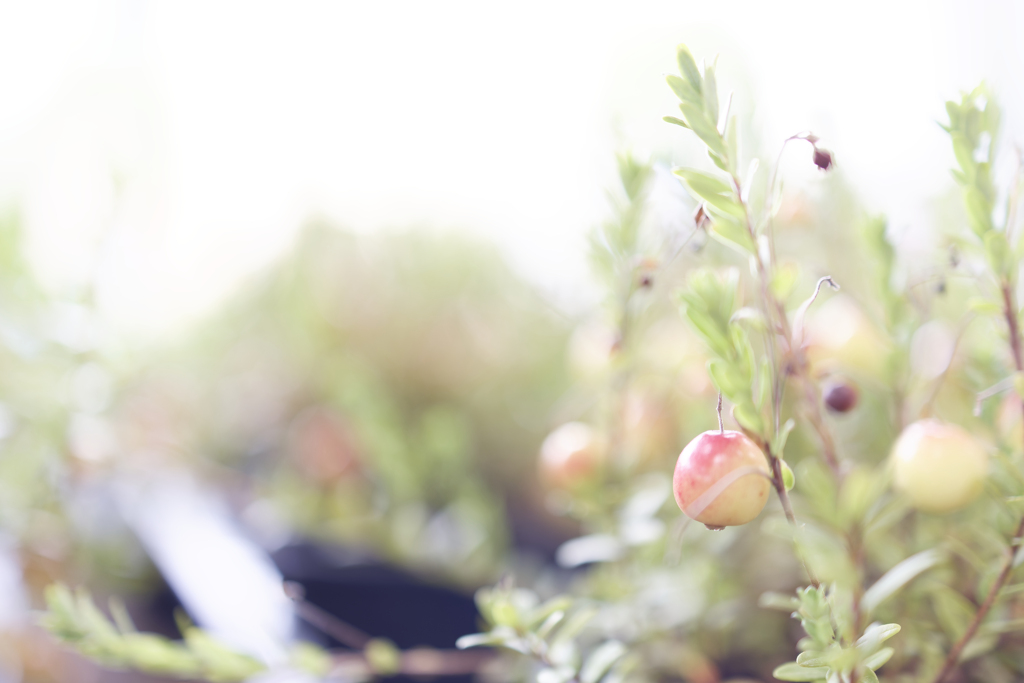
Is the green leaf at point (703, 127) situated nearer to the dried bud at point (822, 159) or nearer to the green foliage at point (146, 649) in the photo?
the dried bud at point (822, 159)

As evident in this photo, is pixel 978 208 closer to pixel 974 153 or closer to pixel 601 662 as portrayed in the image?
pixel 974 153

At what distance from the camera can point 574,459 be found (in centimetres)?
30

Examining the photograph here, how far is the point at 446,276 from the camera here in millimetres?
802

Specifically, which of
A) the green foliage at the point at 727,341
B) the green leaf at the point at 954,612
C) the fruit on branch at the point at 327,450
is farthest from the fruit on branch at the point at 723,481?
the fruit on branch at the point at 327,450

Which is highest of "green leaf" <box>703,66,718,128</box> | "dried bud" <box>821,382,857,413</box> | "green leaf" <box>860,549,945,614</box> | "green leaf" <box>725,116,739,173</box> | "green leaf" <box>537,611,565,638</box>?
"green leaf" <box>703,66,718,128</box>

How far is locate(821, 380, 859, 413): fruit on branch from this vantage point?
0.22 m

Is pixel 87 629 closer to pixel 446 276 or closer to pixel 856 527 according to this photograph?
pixel 856 527

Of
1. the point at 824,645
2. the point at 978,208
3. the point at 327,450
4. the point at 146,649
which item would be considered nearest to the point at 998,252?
the point at 978,208

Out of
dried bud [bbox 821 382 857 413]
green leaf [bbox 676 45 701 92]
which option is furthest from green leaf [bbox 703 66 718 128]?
dried bud [bbox 821 382 857 413]

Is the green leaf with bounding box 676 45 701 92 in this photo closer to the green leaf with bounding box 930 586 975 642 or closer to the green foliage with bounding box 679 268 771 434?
the green foliage with bounding box 679 268 771 434

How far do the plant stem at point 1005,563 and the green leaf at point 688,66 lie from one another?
0.10 metres

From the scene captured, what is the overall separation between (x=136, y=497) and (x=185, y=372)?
279 mm

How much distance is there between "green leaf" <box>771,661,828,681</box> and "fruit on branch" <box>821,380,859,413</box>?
8 cm

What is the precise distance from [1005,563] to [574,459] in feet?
0.52
